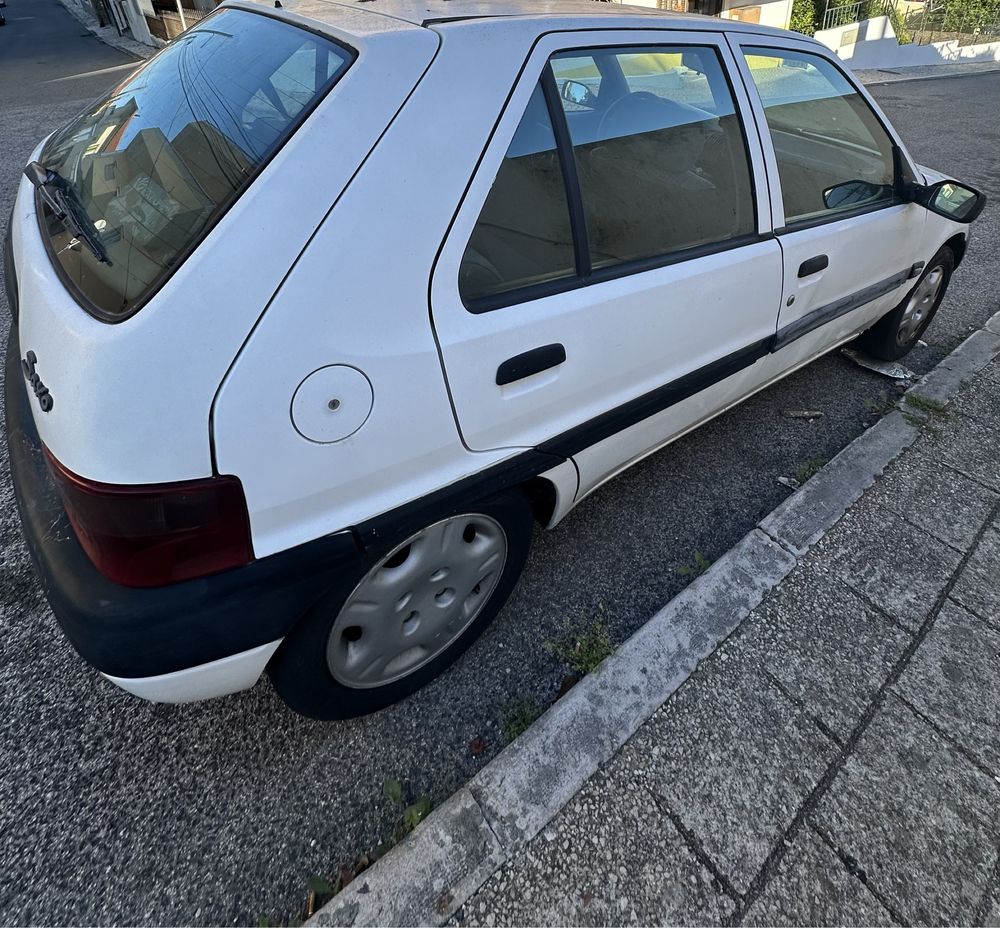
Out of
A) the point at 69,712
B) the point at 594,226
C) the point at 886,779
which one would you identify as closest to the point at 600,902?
the point at 886,779

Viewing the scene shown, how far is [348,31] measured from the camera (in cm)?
135

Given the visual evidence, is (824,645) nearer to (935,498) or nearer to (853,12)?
(935,498)

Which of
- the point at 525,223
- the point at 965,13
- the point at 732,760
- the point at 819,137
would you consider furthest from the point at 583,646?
the point at 965,13

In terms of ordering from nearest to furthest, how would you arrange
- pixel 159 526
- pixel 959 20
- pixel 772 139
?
pixel 159 526
pixel 772 139
pixel 959 20

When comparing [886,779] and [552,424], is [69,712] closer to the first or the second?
[552,424]

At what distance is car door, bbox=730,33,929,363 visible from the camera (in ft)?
6.88

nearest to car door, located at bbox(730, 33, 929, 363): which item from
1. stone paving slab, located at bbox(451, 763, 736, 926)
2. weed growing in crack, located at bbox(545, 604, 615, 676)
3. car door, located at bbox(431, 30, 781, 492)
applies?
car door, located at bbox(431, 30, 781, 492)

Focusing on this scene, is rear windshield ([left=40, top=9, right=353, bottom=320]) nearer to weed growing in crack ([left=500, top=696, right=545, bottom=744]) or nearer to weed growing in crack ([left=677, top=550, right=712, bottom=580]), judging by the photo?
weed growing in crack ([left=500, top=696, right=545, bottom=744])

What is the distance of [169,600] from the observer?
1.16m

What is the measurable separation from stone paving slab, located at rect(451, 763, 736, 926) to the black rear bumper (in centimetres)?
79

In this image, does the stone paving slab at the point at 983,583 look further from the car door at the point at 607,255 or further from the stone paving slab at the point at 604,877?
the stone paving slab at the point at 604,877

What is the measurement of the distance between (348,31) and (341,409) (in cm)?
88

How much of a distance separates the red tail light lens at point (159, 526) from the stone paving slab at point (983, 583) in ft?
7.74

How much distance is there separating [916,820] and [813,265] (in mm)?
1804
